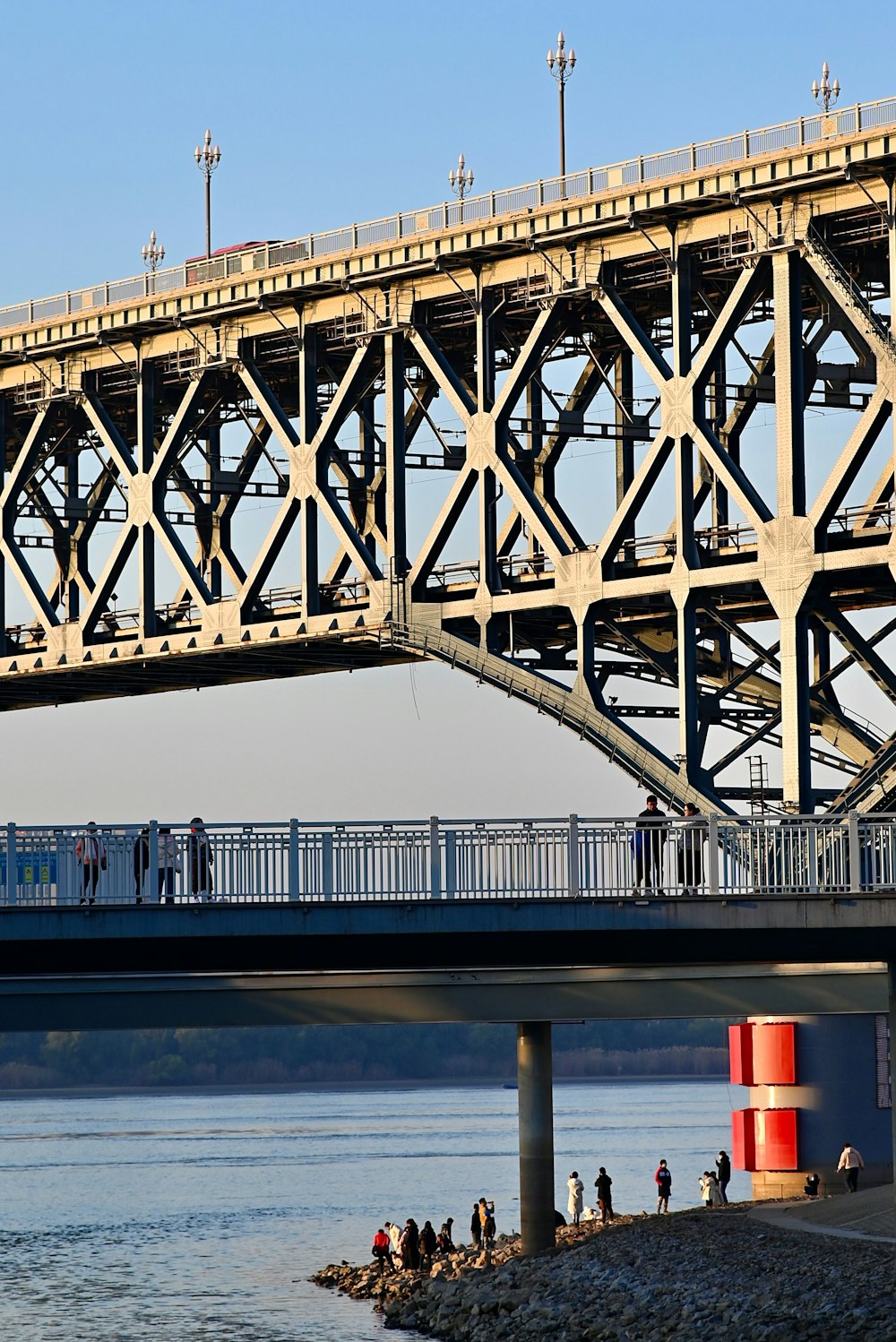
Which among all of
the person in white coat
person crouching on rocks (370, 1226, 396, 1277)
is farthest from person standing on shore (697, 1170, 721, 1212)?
person crouching on rocks (370, 1226, 396, 1277)

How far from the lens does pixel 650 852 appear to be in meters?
40.1

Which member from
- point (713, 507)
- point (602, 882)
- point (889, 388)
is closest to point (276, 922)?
point (602, 882)

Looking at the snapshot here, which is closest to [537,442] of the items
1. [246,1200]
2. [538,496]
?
A: [538,496]

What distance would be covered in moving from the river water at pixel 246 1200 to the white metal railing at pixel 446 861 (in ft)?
75.2

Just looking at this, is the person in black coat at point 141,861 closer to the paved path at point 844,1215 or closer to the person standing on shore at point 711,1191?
the paved path at point 844,1215

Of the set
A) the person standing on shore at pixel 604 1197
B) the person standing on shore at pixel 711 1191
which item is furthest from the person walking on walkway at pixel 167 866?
the person standing on shore at pixel 711 1191

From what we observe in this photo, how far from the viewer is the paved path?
5623cm

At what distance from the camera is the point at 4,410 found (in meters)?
84.4

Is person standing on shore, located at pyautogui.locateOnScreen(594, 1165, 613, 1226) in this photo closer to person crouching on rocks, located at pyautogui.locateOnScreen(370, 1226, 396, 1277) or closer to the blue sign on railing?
person crouching on rocks, located at pyautogui.locateOnScreen(370, 1226, 396, 1277)

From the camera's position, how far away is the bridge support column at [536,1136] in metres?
59.6

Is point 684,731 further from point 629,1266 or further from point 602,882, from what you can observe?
point 602,882

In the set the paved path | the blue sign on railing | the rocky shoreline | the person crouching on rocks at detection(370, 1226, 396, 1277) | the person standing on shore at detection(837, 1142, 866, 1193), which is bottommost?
the person crouching on rocks at detection(370, 1226, 396, 1277)

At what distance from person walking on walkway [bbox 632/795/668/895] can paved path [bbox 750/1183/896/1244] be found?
16141mm

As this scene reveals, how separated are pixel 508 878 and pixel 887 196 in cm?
2619
